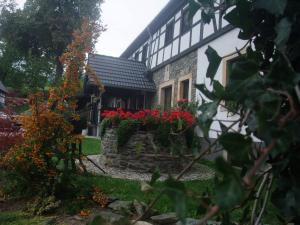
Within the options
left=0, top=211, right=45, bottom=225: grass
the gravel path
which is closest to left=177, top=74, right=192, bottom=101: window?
the gravel path

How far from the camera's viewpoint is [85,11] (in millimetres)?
23328

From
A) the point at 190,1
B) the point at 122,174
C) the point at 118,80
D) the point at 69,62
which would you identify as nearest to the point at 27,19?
the point at 118,80

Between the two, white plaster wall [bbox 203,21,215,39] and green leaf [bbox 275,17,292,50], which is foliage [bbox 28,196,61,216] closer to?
green leaf [bbox 275,17,292,50]

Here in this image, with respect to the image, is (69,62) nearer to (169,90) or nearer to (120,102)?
(169,90)

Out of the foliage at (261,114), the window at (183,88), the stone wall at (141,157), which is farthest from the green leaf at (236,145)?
the window at (183,88)

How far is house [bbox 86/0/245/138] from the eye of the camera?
→ 943cm

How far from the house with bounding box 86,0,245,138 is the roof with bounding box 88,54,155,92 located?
0.09 metres

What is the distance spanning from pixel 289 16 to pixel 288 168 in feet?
0.90

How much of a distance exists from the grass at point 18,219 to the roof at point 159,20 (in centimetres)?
829

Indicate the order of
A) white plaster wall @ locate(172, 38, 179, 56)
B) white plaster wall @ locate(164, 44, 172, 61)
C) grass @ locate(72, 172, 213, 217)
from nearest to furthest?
grass @ locate(72, 172, 213, 217), white plaster wall @ locate(172, 38, 179, 56), white plaster wall @ locate(164, 44, 172, 61)

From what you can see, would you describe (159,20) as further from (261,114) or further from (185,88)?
(261,114)

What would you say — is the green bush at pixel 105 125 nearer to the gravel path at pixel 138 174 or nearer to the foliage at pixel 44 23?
the gravel path at pixel 138 174

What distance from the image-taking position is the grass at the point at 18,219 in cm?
349

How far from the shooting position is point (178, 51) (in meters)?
12.4
